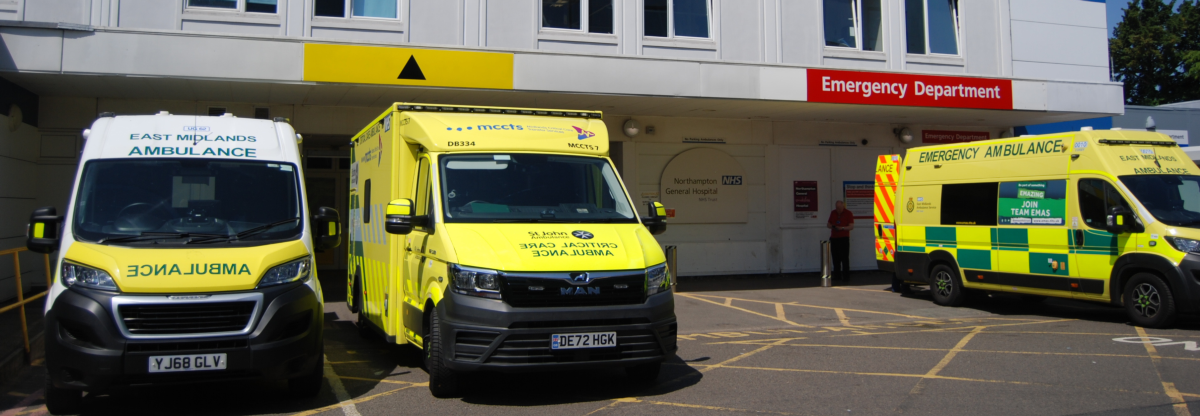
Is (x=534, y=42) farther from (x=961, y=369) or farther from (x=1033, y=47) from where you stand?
(x=1033, y=47)

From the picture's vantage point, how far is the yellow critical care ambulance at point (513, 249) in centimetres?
562

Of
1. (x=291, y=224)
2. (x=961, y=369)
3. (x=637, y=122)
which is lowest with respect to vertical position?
(x=961, y=369)

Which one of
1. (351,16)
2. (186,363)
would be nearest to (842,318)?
(186,363)

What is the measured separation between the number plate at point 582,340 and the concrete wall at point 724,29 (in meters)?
7.87

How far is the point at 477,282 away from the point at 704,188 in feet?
35.4

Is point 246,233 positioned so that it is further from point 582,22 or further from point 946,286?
point 946,286

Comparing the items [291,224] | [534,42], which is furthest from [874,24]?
[291,224]

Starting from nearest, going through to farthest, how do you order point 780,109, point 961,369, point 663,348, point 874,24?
point 663,348
point 961,369
point 780,109
point 874,24

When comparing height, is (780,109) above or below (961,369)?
above

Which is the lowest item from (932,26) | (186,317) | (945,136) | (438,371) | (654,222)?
(438,371)

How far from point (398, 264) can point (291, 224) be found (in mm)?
1206

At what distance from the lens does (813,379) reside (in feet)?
22.6

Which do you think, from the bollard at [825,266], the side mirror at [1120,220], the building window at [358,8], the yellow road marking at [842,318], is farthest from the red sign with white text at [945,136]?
the building window at [358,8]

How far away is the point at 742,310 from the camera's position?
470 inches
